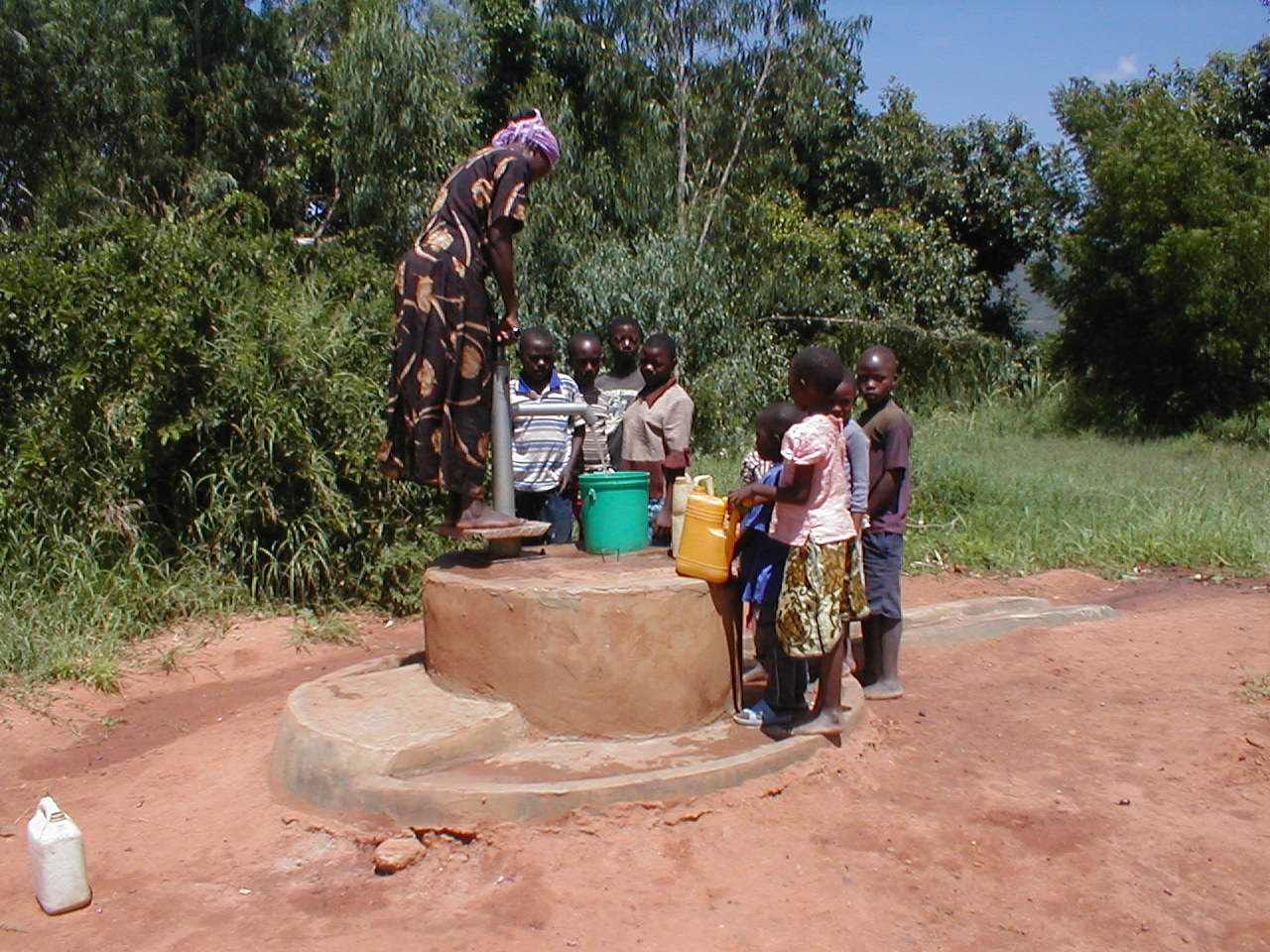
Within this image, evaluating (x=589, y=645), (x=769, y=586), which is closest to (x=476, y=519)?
(x=589, y=645)

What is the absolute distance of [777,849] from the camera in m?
3.38

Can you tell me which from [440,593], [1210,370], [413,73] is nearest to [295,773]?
[440,593]

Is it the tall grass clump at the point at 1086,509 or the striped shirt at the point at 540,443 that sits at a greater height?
the striped shirt at the point at 540,443

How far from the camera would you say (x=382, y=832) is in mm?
3445

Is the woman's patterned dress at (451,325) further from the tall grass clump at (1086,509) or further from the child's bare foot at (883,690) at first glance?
the tall grass clump at (1086,509)

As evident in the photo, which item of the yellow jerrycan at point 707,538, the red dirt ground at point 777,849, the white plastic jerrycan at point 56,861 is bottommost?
the red dirt ground at point 777,849

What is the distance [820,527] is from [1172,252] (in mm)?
10946

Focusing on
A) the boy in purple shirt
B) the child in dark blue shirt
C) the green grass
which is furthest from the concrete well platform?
the green grass

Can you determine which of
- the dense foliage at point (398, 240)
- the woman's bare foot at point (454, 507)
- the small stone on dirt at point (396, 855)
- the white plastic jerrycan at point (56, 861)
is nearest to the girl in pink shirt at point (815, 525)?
the woman's bare foot at point (454, 507)

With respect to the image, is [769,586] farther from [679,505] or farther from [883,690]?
[883,690]

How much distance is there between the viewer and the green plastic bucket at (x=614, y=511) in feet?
14.1

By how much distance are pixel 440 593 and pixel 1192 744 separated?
2.74m

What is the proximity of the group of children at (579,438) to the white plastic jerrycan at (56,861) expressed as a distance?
2331 millimetres

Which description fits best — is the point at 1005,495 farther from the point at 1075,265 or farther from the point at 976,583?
the point at 1075,265
